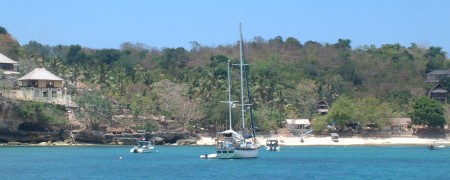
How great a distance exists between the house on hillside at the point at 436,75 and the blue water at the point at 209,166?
44.3 metres

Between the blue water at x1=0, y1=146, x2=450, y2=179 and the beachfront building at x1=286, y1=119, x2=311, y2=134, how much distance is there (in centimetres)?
2083

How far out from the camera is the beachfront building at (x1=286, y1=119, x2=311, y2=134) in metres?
110

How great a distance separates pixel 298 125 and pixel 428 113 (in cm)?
1517

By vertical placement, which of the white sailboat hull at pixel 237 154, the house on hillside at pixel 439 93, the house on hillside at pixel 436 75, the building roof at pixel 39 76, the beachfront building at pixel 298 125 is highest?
the house on hillside at pixel 436 75

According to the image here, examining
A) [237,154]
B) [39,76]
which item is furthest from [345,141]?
[237,154]

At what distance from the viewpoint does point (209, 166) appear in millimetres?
66875

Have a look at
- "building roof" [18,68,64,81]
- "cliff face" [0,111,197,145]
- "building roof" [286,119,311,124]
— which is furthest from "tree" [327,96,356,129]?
"building roof" [18,68,64,81]

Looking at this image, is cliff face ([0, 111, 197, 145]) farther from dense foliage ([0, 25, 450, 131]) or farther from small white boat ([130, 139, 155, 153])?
small white boat ([130, 139, 155, 153])

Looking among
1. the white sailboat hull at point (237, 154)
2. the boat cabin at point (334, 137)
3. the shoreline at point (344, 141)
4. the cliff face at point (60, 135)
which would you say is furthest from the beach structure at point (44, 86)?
the white sailboat hull at point (237, 154)

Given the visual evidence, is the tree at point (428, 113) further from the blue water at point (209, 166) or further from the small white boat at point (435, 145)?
the blue water at point (209, 166)

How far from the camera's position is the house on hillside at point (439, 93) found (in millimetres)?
125375

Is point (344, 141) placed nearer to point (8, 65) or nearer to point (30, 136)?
point (30, 136)

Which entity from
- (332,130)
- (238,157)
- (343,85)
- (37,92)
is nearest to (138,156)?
(238,157)

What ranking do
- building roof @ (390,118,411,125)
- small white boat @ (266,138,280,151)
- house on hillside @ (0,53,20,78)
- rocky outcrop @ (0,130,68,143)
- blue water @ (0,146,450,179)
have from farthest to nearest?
house on hillside @ (0,53,20,78) < building roof @ (390,118,411,125) < rocky outcrop @ (0,130,68,143) < small white boat @ (266,138,280,151) < blue water @ (0,146,450,179)
